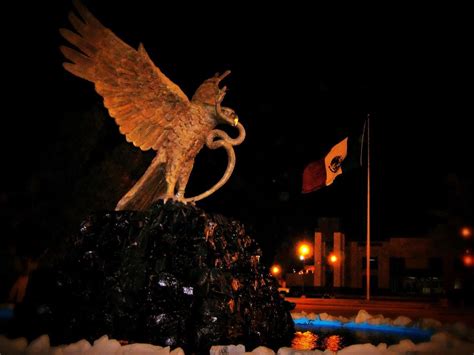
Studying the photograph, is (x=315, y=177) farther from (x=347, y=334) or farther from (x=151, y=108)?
(x=151, y=108)

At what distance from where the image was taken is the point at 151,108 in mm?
7062

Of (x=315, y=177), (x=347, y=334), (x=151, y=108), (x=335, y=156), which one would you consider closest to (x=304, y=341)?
(x=347, y=334)

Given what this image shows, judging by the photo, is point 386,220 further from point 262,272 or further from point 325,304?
point 262,272

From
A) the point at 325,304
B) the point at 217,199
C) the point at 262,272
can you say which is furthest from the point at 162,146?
the point at 217,199

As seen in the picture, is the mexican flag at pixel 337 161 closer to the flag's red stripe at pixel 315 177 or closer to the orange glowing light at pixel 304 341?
the flag's red stripe at pixel 315 177

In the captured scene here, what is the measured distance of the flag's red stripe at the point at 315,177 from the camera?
50.3 ft

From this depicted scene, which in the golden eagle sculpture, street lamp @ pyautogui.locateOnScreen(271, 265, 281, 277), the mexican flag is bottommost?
street lamp @ pyautogui.locateOnScreen(271, 265, 281, 277)

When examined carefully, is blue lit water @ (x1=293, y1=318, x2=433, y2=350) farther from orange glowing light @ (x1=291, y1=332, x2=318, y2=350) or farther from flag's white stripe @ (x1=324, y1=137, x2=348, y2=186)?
flag's white stripe @ (x1=324, y1=137, x2=348, y2=186)

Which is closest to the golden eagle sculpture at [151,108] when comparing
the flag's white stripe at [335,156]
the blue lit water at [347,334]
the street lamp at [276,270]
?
the blue lit water at [347,334]

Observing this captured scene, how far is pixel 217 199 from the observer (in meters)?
21.5

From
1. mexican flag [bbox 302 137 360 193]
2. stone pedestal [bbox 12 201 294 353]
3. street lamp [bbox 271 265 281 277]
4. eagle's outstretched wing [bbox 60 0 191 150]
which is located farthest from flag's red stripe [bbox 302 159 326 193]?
street lamp [bbox 271 265 281 277]

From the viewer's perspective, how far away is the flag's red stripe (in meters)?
15.3

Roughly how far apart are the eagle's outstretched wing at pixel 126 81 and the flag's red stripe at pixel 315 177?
8.96 metres

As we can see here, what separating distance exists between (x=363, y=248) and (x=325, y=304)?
835 centimetres
